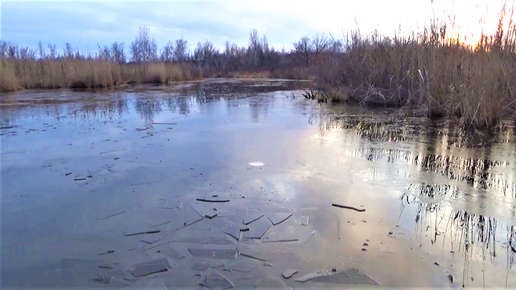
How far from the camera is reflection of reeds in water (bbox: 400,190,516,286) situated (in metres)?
2.04

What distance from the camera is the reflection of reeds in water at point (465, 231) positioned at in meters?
2.04

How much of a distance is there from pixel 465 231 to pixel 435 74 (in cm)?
509

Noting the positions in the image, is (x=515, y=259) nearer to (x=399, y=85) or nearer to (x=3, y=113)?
(x=399, y=85)

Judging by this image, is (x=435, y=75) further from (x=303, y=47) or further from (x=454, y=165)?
(x=303, y=47)

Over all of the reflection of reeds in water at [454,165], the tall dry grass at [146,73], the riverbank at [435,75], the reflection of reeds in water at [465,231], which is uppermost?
the tall dry grass at [146,73]

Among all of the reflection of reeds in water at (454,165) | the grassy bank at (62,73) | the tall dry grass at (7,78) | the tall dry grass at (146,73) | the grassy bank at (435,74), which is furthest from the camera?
the tall dry grass at (146,73)

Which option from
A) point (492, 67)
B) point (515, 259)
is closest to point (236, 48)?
point (492, 67)

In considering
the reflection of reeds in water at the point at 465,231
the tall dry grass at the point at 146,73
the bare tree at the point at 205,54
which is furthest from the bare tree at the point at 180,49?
the reflection of reeds in water at the point at 465,231

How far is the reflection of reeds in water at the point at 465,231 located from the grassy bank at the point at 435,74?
345cm

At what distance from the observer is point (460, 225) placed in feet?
7.84

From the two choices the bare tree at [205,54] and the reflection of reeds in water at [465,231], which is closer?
the reflection of reeds in water at [465,231]

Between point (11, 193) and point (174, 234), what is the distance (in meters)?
1.77

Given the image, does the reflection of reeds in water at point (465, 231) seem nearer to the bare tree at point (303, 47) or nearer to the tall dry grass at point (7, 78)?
the tall dry grass at point (7, 78)

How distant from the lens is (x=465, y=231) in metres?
2.30
